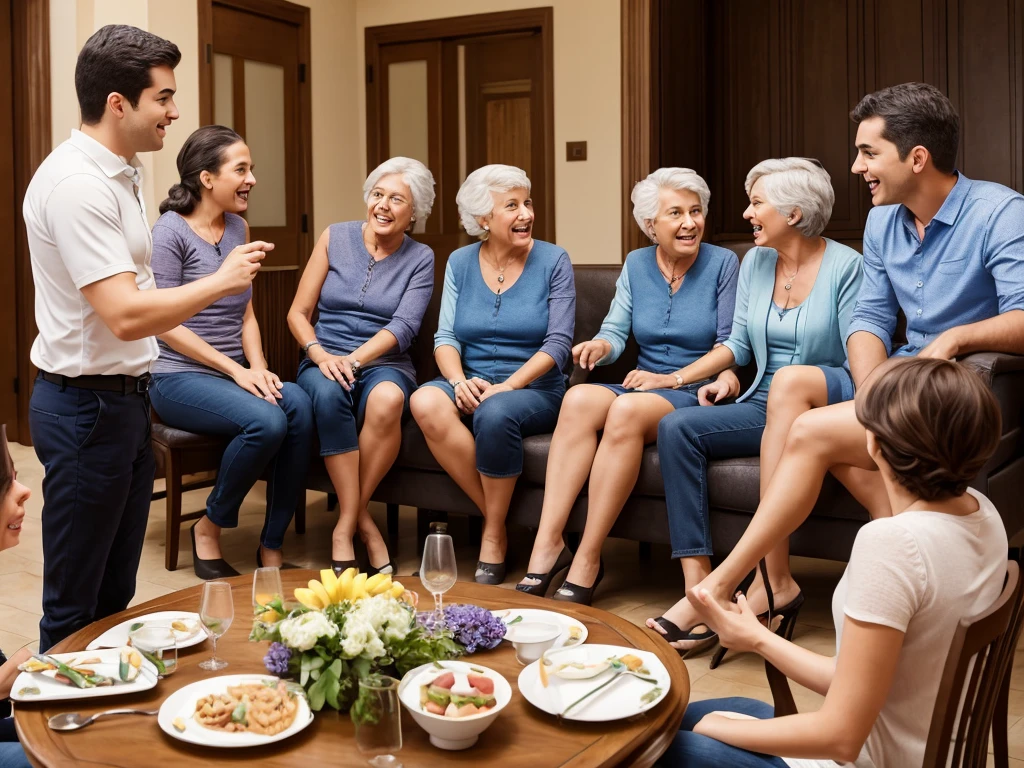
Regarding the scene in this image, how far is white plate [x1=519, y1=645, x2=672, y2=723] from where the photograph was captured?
1481mm

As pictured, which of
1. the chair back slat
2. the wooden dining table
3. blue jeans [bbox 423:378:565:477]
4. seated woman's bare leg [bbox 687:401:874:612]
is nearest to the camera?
the chair back slat

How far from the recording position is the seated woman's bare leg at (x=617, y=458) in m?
2.97

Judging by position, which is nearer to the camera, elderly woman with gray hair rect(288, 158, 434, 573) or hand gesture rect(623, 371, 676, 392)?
hand gesture rect(623, 371, 676, 392)

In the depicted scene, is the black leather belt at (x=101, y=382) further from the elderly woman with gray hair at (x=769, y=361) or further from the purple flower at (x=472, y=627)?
the elderly woman with gray hair at (x=769, y=361)

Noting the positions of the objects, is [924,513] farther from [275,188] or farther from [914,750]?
[275,188]

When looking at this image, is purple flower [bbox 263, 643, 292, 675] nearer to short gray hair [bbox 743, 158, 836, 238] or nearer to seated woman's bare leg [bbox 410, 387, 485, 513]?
seated woman's bare leg [bbox 410, 387, 485, 513]

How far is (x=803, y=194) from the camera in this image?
3000 millimetres

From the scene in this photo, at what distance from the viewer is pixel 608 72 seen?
573 centimetres

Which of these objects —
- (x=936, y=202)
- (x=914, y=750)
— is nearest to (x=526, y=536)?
(x=936, y=202)

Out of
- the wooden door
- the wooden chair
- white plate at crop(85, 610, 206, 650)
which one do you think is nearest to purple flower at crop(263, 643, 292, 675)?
white plate at crop(85, 610, 206, 650)

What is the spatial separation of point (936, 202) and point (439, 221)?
13.5ft

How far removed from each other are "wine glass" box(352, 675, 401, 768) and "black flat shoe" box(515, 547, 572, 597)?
5.74 feet

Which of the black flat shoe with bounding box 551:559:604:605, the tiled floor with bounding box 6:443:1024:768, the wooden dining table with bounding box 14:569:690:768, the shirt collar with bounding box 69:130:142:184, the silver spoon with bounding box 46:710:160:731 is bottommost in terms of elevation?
the tiled floor with bounding box 6:443:1024:768

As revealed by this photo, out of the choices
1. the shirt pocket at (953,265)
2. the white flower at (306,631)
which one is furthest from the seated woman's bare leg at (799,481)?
the white flower at (306,631)
